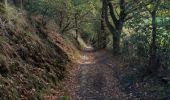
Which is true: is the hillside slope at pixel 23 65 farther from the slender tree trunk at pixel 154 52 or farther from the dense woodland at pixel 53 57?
the slender tree trunk at pixel 154 52

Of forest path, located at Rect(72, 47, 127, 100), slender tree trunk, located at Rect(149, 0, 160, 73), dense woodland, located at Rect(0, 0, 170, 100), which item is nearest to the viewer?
dense woodland, located at Rect(0, 0, 170, 100)

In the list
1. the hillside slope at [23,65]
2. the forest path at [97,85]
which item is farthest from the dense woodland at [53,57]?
the forest path at [97,85]

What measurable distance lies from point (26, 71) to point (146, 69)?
541 cm

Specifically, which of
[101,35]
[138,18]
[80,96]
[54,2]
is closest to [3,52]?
[80,96]

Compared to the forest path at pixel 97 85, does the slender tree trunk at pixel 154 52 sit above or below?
above


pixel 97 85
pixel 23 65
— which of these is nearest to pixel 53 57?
pixel 97 85

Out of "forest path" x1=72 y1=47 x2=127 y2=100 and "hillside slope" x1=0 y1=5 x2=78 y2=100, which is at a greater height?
"hillside slope" x1=0 y1=5 x2=78 y2=100

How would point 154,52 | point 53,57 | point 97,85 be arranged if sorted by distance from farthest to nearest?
point 53,57
point 97,85
point 154,52

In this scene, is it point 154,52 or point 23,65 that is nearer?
point 23,65

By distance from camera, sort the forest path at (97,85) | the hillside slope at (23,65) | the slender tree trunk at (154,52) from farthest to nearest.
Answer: the slender tree trunk at (154,52) → the forest path at (97,85) → the hillside slope at (23,65)

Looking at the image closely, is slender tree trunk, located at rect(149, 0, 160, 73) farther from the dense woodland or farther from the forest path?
the forest path

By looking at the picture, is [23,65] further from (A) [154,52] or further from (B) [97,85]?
(A) [154,52]

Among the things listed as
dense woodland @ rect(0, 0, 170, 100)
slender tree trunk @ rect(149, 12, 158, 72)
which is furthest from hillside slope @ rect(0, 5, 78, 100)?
slender tree trunk @ rect(149, 12, 158, 72)

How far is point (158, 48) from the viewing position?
602 inches
